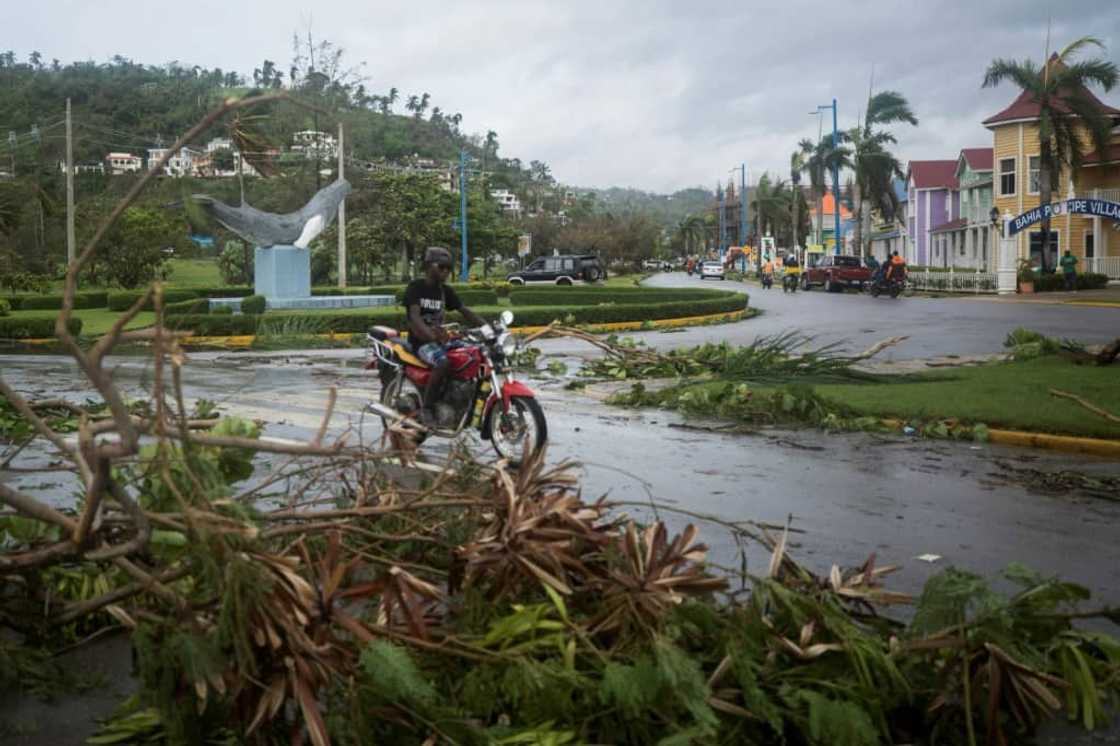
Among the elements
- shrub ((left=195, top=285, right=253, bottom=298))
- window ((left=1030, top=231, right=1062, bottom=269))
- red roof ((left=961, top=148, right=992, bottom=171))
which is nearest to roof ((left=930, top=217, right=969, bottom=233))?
red roof ((left=961, top=148, right=992, bottom=171))

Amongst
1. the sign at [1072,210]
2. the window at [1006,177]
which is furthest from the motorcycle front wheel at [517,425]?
the window at [1006,177]

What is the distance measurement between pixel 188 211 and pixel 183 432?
0.90m

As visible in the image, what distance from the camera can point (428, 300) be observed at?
10875mm

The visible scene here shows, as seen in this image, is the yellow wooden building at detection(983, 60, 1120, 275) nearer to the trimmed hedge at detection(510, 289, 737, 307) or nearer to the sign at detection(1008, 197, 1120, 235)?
the sign at detection(1008, 197, 1120, 235)

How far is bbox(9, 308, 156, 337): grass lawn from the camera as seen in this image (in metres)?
30.4

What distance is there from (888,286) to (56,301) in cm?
3200

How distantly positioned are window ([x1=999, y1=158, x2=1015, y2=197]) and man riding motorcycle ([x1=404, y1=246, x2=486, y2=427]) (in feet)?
189

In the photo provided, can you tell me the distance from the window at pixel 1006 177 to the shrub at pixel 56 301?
44.8 metres

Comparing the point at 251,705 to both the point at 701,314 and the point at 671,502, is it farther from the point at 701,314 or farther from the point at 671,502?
the point at 701,314

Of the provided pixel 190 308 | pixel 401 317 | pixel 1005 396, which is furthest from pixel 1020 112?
pixel 190 308

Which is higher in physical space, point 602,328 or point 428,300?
point 428,300

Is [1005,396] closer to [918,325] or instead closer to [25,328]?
[918,325]

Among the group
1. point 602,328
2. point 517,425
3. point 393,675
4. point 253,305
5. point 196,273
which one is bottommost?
point 393,675

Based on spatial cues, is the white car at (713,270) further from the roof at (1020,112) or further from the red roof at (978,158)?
the roof at (1020,112)
